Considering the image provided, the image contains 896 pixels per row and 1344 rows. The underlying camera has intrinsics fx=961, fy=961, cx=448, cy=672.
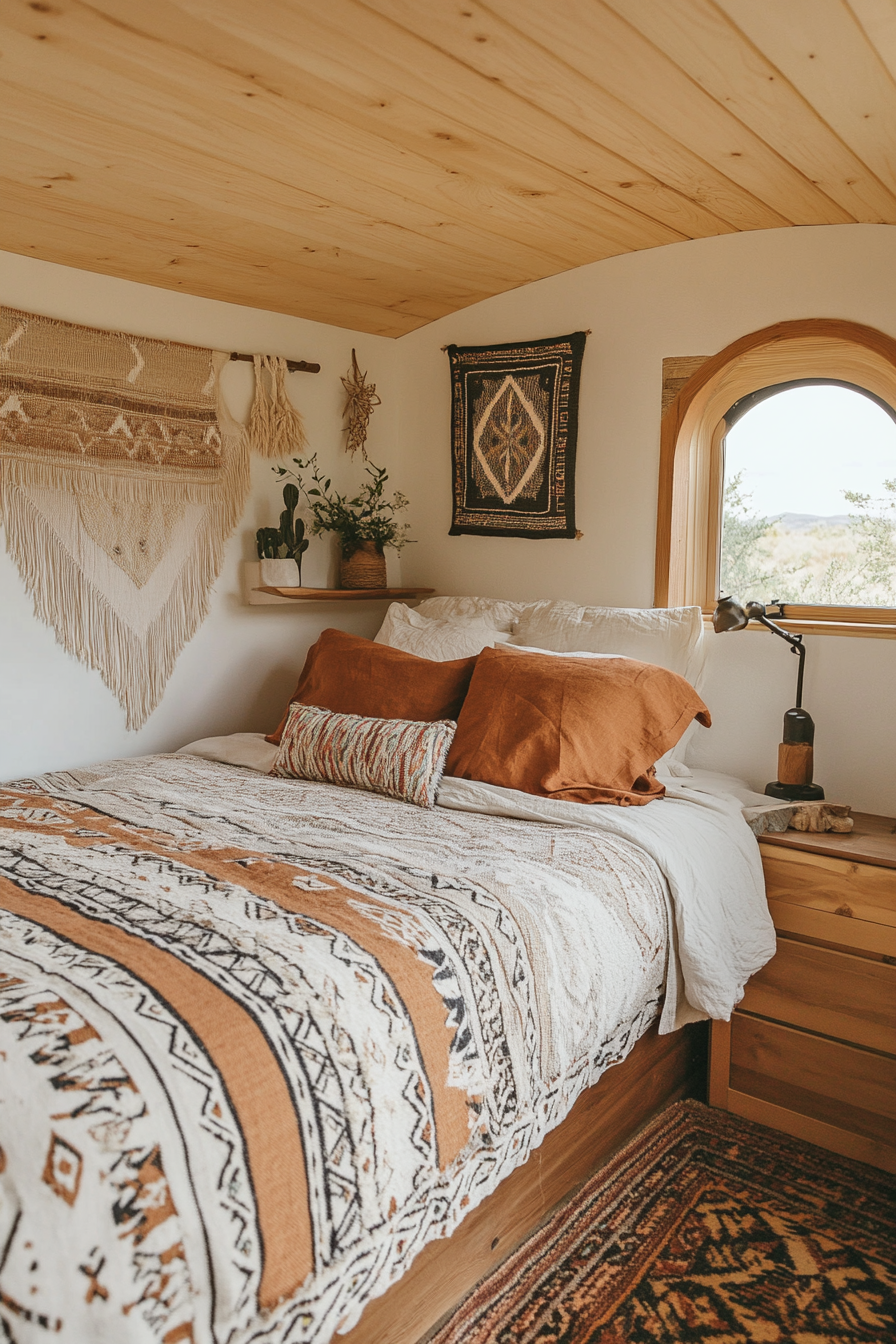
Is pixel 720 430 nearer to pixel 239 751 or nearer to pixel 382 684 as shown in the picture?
pixel 382 684

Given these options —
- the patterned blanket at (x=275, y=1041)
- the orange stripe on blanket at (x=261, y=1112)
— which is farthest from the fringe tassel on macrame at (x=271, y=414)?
the orange stripe on blanket at (x=261, y=1112)

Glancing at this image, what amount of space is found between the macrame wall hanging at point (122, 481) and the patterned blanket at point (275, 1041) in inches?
33.9

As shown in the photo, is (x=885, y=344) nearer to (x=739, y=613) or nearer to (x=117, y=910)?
(x=739, y=613)

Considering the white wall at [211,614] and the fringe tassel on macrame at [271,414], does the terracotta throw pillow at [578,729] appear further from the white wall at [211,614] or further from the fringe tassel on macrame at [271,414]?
the fringe tassel on macrame at [271,414]

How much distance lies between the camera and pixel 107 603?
2.82 m

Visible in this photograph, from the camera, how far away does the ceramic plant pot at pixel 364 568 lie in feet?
11.1

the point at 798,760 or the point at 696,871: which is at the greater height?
the point at 798,760

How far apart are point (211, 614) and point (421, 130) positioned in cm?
161

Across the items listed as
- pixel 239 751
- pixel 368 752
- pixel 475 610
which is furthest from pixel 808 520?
pixel 239 751

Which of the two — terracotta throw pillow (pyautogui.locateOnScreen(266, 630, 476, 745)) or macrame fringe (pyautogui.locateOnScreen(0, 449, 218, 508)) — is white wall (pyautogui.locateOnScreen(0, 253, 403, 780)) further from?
terracotta throw pillow (pyautogui.locateOnScreen(266, 630, 476, 745))

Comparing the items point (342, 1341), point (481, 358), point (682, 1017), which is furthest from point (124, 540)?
point (342, 1341)

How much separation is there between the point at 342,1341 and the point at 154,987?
55 centimetres

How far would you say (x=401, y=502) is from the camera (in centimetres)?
361

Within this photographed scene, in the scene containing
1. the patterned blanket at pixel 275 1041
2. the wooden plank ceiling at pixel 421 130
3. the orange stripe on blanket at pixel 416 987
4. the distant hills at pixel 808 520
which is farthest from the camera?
the distant hills at pixel 808 520
